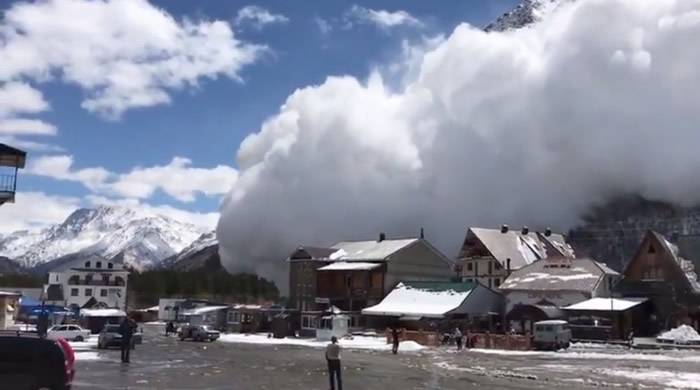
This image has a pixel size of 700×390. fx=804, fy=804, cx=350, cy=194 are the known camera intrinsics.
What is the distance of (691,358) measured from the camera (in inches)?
1890

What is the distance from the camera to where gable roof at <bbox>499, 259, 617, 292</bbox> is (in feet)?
266

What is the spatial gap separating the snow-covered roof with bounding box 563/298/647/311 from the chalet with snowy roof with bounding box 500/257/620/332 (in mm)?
2113

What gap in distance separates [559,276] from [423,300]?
47.3 ft

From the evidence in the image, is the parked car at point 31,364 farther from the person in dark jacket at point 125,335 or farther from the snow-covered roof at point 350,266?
the snow-covered roof at point 350,266

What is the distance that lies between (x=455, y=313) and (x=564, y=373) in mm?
44149

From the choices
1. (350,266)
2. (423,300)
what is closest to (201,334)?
(423,300)

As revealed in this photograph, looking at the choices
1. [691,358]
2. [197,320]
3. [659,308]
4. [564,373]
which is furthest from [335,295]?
[564,373]

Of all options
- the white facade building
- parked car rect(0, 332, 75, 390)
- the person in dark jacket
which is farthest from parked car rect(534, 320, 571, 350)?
the white facade building

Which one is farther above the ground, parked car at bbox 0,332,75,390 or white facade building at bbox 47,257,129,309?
white facade building at bbox 47,257,129,309

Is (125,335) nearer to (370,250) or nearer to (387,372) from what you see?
(387,372)

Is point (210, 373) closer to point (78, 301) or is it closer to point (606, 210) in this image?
point (78, 301)

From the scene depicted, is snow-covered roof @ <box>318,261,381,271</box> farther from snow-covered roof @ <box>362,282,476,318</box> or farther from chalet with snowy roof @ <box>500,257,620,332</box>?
chalet with snowy roof @ <box>500,257,620,332</box>

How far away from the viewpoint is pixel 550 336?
58500 mm

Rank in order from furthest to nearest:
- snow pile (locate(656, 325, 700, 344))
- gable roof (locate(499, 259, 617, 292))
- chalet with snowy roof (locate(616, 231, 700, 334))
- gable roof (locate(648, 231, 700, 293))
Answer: gable roof (locate(499, 259, 617, 292)) < gable roof (locate(648, 231, 700, 293)) < chalet with snowy roof (locate(616, 231, 700, 334)) < snow pile (locate(656, 325, 700, 344))
